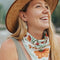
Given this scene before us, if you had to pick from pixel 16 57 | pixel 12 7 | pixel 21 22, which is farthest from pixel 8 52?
pixel 12 7

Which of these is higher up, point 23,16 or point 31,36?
point 23,16

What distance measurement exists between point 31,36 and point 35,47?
10 centimetres

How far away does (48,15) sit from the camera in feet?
5.17

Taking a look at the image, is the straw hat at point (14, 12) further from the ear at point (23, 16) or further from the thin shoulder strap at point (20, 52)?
the thin shoulder strap at point (20, 52)

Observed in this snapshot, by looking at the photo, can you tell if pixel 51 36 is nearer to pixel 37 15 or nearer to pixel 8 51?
pixel 37 15

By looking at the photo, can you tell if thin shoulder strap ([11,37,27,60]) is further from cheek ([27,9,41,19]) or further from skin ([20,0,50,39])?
cheek ([27,9,41,19])

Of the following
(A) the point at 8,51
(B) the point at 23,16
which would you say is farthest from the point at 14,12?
(A) the point at 8,51

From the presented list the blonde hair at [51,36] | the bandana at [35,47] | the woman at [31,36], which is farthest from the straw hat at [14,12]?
the bandana at [35,47]

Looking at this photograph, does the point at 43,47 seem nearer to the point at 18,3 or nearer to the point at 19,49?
the point at 19,49

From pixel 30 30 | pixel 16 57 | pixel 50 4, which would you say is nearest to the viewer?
pixel 16 57

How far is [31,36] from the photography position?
1575 mm

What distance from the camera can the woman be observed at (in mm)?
1524

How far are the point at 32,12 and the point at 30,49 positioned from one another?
309 mm

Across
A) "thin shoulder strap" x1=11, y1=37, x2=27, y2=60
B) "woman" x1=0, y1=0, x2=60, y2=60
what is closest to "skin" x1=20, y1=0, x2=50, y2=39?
"woman" x1=0, y1=0, x2=60, y2=60
